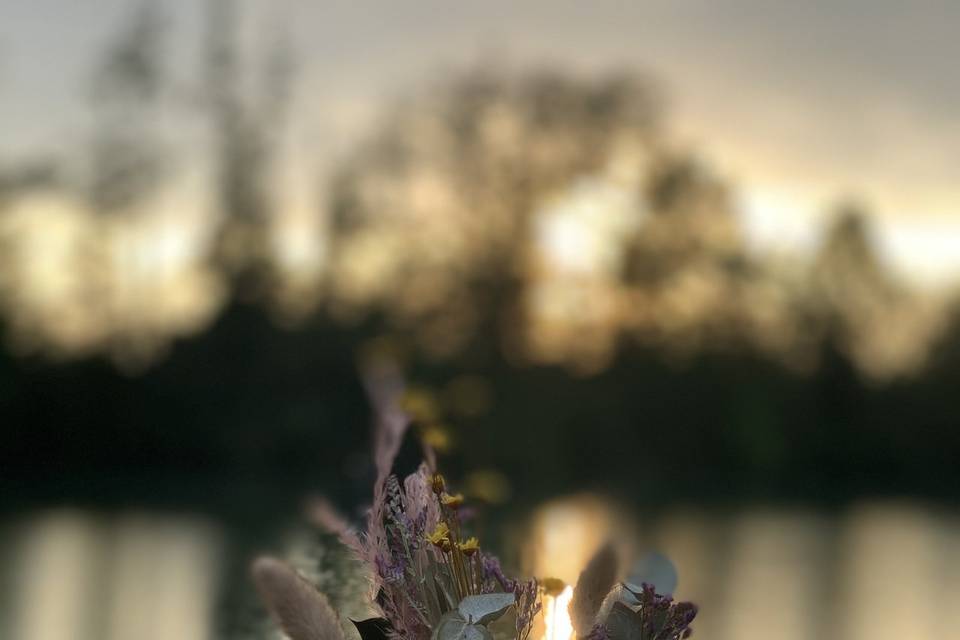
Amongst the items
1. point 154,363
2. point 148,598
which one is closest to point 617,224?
point 154,363

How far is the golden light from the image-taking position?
1.15 meters

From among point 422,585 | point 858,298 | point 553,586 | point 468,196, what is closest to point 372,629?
point 422,585

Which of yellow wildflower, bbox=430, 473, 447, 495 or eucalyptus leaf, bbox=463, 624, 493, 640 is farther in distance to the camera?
yellow wildflower, bbox=430, 473, 447, 495

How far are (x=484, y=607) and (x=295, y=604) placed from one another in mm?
171

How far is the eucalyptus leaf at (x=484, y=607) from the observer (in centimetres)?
101

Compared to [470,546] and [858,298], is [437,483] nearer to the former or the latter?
[470,546]

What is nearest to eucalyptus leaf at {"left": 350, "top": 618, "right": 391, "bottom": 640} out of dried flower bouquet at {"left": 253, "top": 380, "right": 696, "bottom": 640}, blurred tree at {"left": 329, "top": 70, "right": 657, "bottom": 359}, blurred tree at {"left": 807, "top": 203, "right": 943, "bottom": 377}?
dried flower bouquet at {"left": 253, "top": 380, "right": 696, "bottom": 640}

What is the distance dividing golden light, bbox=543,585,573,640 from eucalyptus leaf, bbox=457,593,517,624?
0.41 feet

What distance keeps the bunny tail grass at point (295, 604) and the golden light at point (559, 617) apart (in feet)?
0.71

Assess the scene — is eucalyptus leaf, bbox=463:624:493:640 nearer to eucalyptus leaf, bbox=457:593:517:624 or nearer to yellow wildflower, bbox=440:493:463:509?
eucalyptus leaf, bbox=457:593:517:624

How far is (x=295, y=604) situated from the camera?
106cm

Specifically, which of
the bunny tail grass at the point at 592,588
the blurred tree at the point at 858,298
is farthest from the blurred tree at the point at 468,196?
the bunny tail grass at the point at 592,588

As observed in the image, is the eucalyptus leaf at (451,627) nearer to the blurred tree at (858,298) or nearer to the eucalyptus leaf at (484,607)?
the eucalyptus leaf at (484,607)

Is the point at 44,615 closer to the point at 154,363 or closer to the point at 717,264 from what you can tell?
the point at 154,363
